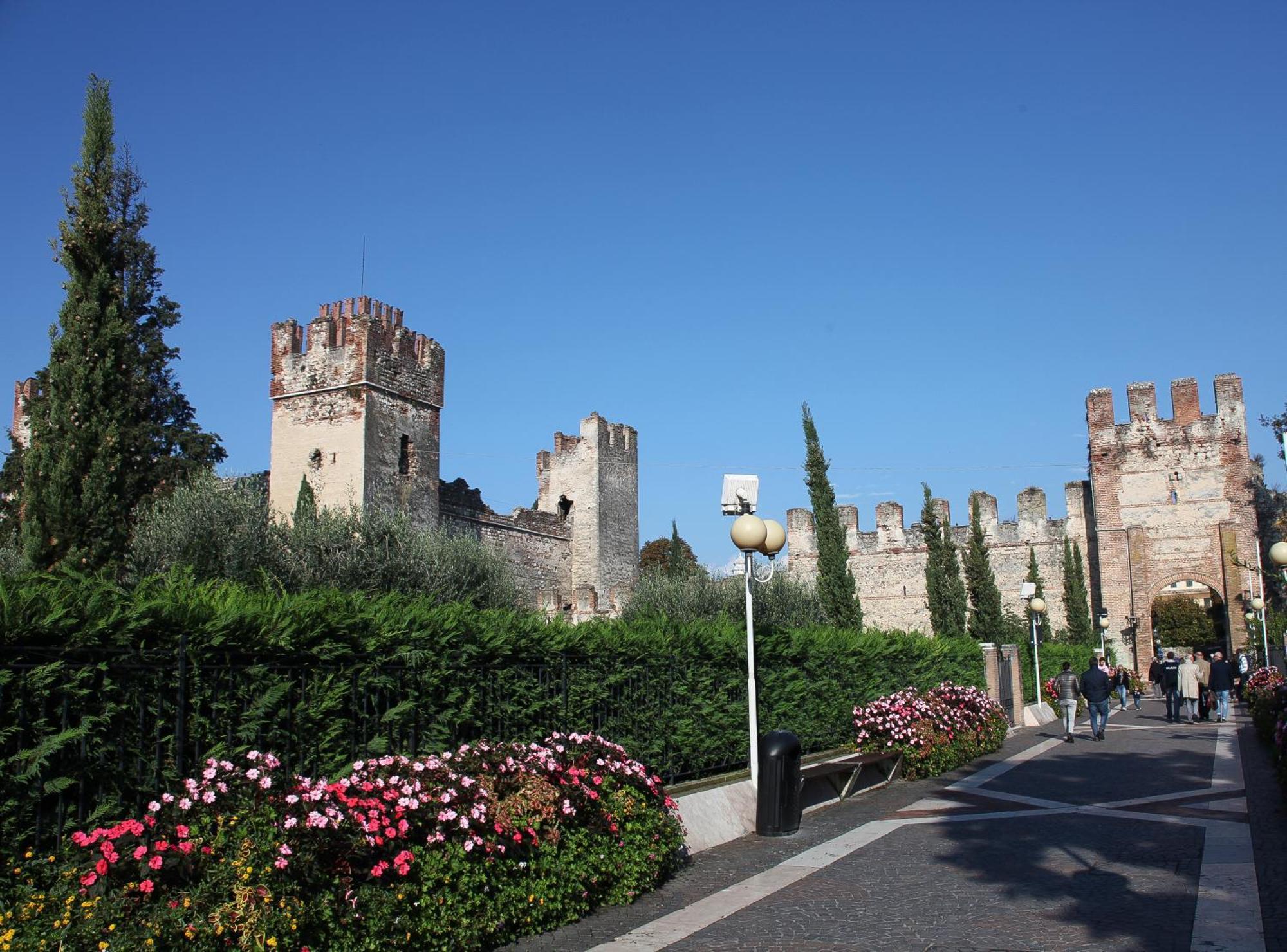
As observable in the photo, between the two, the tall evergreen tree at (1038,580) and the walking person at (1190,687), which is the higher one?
the tall evergreen tree at (1038,580)

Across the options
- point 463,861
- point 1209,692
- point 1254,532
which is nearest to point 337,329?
point 1209,692

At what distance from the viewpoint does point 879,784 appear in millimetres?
13391

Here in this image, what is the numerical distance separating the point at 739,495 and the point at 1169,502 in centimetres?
3607

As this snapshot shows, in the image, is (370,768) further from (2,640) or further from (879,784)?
(879,784)

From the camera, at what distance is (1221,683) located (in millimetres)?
20984

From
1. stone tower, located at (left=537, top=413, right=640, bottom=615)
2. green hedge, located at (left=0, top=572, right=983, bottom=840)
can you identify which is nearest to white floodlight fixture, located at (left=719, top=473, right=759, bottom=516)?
green hedge, located at (left=0, top=572, right=983, bottom=840)

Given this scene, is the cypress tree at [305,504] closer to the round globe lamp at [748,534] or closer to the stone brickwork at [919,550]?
the round globe lamp at [748,534]

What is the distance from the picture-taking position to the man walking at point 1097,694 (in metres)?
18.2

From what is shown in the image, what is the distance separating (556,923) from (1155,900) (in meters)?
3.96

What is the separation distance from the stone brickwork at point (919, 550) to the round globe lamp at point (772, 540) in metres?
30.8

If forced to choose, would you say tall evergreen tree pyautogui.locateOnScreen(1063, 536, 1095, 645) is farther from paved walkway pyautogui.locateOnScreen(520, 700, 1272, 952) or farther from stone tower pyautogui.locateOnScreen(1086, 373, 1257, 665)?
paved walkway pyautogui.locateOnScreen(520, 700, 1272, 952)

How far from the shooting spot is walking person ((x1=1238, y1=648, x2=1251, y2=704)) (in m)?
28.8

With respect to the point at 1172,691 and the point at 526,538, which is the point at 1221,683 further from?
the point at 526,538

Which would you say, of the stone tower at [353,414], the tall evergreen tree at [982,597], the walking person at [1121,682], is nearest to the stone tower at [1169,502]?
the tall evergreen tree at [982,597]
